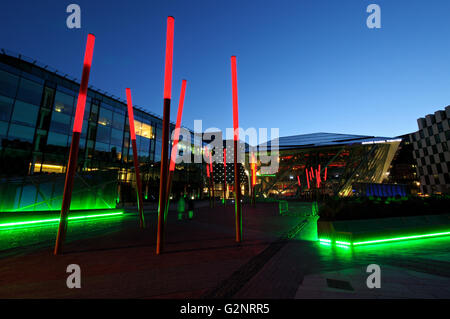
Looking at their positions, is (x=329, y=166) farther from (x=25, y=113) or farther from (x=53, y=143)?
(x=25, y=113)

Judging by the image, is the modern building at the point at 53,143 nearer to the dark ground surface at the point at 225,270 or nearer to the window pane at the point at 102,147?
the window pane at the point at 102,147

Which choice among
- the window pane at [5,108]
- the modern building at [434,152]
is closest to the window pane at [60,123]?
the window pane at [5,108]

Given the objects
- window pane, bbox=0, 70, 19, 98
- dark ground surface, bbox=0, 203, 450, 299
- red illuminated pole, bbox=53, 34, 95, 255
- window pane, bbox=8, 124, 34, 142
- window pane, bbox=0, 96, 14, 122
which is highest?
window pane, bbox=0, 70, 19, 98

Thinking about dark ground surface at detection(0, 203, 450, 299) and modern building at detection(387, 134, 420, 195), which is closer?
dark ground surface at detection(0, 203, 450, 299)

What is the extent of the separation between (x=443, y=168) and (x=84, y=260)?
147 ft

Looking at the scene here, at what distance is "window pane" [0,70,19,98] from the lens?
807 inches

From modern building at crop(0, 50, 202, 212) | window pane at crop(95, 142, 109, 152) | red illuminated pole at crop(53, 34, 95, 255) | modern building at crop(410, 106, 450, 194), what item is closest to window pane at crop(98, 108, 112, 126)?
modern building at crop(0, 50, 202, 212)

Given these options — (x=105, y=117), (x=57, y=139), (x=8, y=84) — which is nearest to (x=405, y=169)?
(x=105, y=117)

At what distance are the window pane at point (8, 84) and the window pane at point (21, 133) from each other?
3.11m

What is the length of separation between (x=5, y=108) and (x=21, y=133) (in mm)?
2562

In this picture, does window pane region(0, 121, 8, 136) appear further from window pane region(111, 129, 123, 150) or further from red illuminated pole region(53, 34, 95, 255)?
red illuminated pole region(53, 34, 95, 255)

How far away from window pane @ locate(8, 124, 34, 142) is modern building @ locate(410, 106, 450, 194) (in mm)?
52810

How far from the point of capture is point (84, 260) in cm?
553
